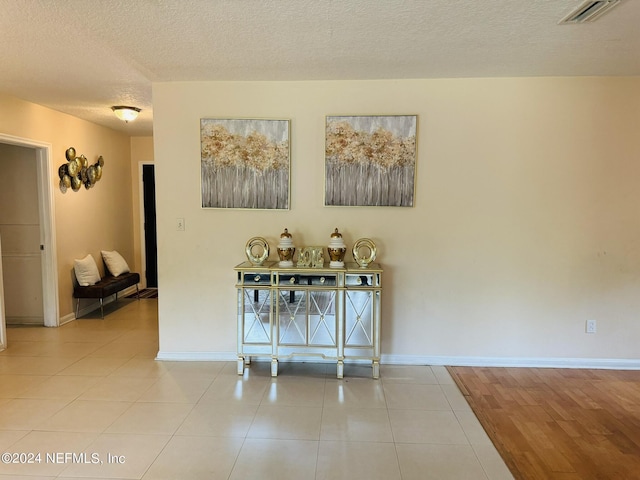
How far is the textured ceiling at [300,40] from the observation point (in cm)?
214

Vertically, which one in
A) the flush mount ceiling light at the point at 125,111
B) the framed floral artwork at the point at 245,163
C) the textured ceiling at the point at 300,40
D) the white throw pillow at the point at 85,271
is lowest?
the white throw pillow at the point at 85,271

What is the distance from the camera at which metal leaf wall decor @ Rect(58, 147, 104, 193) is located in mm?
4566

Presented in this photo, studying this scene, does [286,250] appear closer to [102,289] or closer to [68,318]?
[102,289]

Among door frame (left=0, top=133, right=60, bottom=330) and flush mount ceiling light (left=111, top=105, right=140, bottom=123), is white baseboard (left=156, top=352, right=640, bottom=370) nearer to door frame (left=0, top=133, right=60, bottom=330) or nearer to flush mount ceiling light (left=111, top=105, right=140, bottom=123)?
door frame (left=0, top=133, right=60, bottom=330)

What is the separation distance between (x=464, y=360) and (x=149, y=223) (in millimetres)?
4991

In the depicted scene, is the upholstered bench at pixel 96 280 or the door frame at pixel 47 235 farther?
the upholstered bench at pixel 96 280

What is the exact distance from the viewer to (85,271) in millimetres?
4824

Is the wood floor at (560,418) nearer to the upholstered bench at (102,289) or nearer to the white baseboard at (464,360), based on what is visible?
the white baseboard at (464,360)

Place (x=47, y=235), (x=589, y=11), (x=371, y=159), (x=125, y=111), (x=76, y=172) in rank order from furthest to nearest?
(x=76, y=172), (x=47, y=235), (x=125, y=111), (x=371, y=159), (x=589, y=11)

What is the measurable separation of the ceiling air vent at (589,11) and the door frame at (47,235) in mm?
4770

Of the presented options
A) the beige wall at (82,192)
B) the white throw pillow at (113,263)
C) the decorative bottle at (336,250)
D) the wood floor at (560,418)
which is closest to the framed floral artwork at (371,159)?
the decorative bottle at (336,250)

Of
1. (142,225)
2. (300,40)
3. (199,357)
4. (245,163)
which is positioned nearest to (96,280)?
(142,225)

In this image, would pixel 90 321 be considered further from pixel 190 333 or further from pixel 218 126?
pixel 218 126

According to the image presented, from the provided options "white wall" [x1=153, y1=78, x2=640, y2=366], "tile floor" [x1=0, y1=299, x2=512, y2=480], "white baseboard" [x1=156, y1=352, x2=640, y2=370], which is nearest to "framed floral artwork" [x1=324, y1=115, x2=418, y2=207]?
"white wall" [x1=153, y1=78, x2=640, y2=366]
